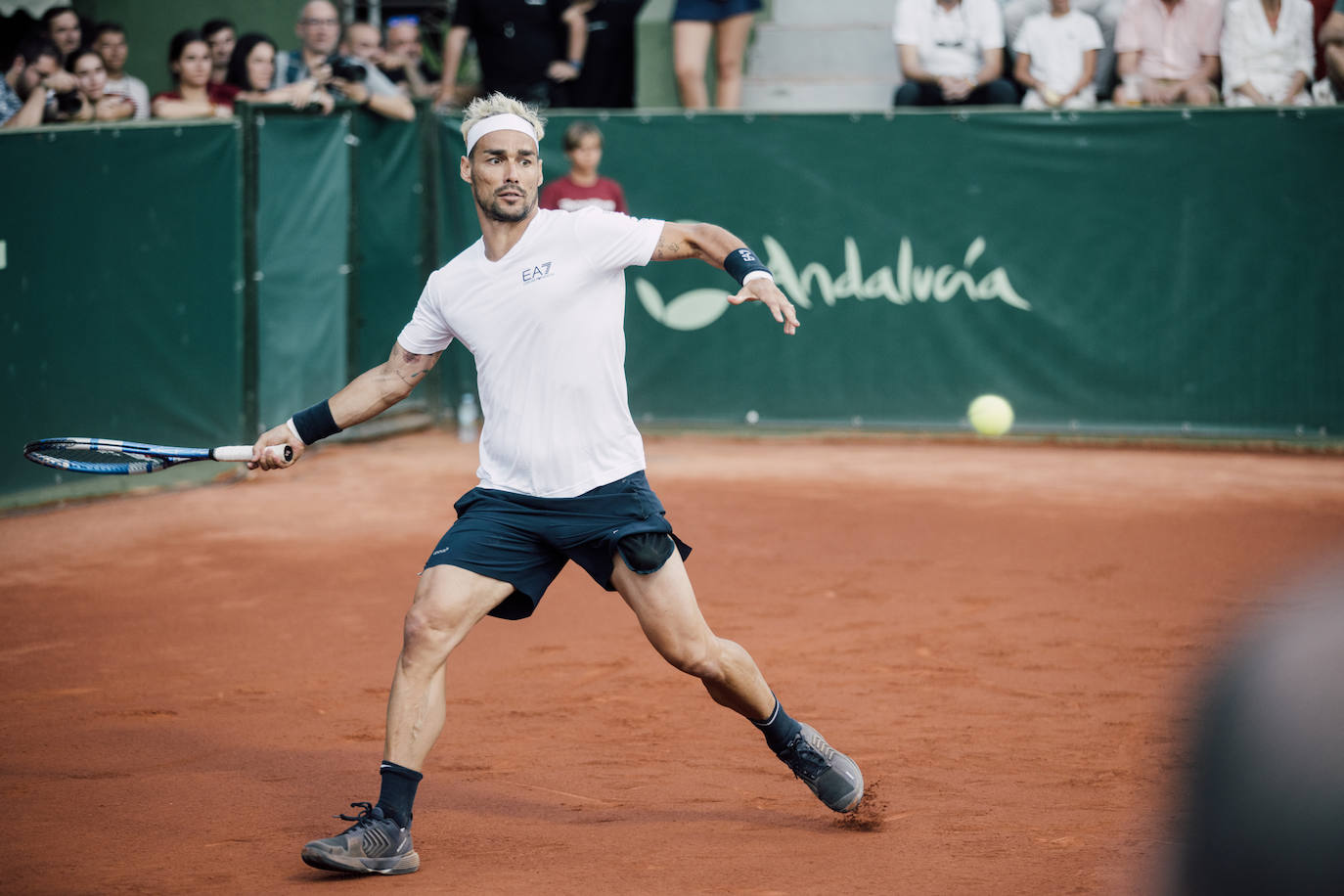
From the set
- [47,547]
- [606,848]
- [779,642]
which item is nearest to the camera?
[606,848]

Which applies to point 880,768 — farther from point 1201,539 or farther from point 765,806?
point 1201,539

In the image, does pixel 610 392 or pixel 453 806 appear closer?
pixel 610 392

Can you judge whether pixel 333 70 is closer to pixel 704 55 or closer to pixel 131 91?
pixel 131 91

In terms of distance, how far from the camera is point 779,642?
22.0 ft

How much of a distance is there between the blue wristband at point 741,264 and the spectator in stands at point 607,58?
9523 millimetres

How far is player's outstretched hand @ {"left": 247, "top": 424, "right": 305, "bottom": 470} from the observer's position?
4.75m

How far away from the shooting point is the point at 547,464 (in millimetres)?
4539

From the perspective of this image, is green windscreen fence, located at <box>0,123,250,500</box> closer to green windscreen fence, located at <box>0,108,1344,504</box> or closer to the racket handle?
green windscreen fence, located at <box>0,108,1344,504</box>

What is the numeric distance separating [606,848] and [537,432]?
120cm

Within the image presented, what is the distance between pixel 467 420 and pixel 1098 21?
20.2ft

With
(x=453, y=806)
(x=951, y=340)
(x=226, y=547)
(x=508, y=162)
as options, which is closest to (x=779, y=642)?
(x=453, y=806)

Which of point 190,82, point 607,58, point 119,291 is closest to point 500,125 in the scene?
point 119,291

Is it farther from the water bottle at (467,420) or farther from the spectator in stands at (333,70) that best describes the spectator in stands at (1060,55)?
the water bottle at (467,420)

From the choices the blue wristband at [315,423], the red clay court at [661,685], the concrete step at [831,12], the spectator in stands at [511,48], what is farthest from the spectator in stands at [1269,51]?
the blue wristband at [315,423]
